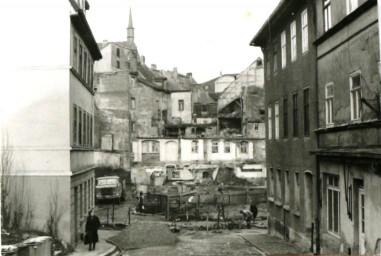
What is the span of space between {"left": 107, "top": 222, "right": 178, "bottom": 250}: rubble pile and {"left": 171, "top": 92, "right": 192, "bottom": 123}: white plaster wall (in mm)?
49586

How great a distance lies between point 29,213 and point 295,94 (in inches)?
427

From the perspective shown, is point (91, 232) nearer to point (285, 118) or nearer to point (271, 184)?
point (285, 118)

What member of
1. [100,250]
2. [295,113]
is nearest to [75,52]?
[100,250]

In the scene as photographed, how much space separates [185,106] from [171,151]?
51.3 feet

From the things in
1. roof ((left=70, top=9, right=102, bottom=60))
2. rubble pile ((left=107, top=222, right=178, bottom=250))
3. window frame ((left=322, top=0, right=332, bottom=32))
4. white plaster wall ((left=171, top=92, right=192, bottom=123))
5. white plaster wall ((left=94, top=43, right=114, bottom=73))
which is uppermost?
white plaster wall ((left=94, top=43, right=114, bottom=73))

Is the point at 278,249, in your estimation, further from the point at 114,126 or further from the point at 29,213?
the point at 114,126

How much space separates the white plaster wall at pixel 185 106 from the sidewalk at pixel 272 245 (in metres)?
48.7

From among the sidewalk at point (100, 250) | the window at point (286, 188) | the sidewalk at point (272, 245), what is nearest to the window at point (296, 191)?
the window at point (286, 188)

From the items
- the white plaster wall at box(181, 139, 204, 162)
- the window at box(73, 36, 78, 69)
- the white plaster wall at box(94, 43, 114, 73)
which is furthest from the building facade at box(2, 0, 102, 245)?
the white plaster wall at box(181, 139, 204, 162)

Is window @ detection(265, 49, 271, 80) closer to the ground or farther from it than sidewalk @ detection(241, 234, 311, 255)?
farther from it

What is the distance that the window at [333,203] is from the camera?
49.4 feet

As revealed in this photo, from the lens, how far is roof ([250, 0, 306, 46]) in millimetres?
19312

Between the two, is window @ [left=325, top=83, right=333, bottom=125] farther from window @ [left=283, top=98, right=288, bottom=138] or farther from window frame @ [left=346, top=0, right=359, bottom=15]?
window @ [left=283, top=98, right=288, bottom=138]

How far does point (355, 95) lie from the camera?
1339 centimetres
